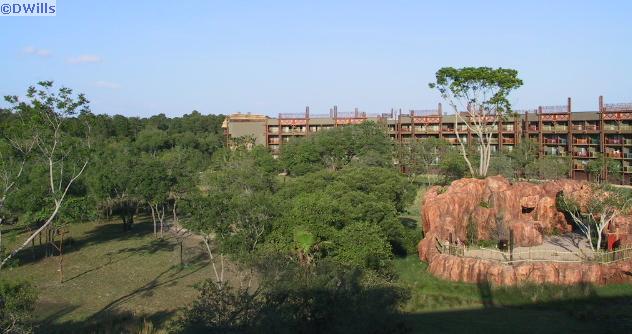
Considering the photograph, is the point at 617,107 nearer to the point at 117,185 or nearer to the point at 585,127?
the point at 585,127

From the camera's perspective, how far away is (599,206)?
105 ft

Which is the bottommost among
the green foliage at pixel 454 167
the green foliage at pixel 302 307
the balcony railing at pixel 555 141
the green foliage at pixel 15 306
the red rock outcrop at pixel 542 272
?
the red rock outcrop at pixel 542 272

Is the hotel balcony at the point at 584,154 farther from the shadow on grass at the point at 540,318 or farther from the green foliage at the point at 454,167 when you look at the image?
the shadow on grass at the point at 540,318

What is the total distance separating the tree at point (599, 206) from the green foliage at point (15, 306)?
28.3m

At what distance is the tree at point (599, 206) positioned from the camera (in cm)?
3184

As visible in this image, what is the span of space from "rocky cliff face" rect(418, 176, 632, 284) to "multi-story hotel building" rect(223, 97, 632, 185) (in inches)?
770

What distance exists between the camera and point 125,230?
47688mm

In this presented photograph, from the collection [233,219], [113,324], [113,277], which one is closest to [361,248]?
[233,219]

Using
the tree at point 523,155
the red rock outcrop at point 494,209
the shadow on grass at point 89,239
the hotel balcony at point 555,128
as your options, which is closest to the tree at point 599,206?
the red rock outcrop at point 494,209

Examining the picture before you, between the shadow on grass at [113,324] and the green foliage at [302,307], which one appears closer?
the green foliage at [302,307]

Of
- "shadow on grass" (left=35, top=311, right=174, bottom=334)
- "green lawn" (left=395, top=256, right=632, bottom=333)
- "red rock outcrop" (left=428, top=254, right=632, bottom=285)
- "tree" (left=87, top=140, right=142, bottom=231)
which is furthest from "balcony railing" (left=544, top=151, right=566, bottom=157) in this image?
"shadow on grass" (left=35, top=311, right=174, bottom=334)

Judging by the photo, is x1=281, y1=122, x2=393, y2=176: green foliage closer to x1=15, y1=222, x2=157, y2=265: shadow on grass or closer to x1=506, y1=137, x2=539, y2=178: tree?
x1=506, y1=137, x2=539, y2=178: tree

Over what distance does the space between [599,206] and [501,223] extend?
5.70 meters

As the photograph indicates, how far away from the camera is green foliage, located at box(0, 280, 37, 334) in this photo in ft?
60.1
